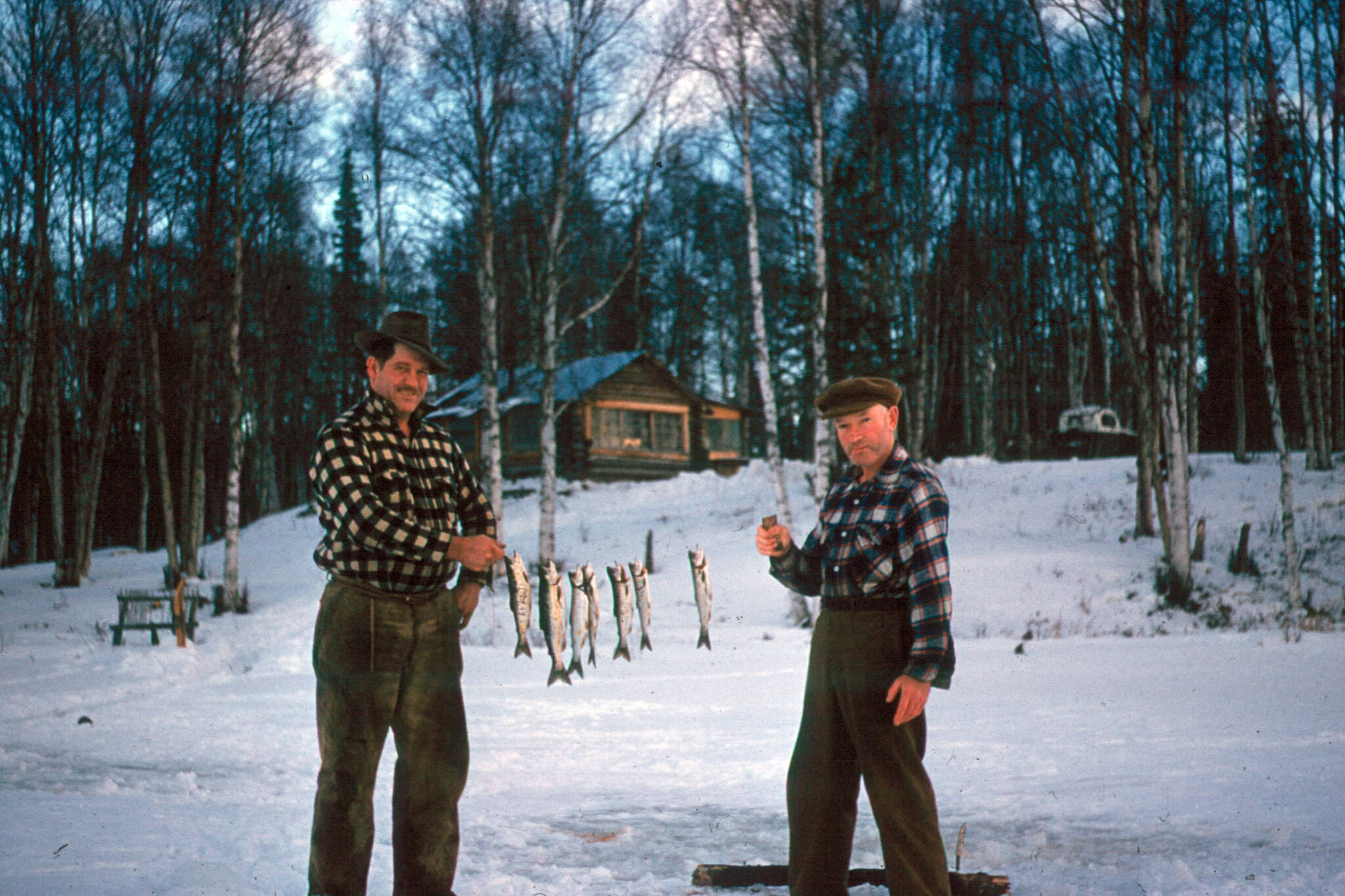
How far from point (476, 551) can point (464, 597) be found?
59 centimetres

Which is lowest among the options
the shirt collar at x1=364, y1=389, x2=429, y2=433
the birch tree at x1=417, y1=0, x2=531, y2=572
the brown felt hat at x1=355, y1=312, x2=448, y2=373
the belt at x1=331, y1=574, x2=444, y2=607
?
the belt at x1=331, y1=574, x2=444, y2=607

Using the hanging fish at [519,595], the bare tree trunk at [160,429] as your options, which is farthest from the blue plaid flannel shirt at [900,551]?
the bare tree trunk at [160,429]

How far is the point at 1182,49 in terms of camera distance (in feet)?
58.5

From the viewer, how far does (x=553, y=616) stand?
9984mm

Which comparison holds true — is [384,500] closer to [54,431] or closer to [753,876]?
[753,876]

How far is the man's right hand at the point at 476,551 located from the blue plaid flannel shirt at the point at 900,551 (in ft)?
3.49

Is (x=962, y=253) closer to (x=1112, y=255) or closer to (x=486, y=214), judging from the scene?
(x=1112, y=255)

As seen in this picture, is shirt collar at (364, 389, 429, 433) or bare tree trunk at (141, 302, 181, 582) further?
bare tree trunk at (141, 302, 181, 582)

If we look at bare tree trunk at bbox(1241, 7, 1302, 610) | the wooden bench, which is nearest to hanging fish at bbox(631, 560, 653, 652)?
the wooden bench

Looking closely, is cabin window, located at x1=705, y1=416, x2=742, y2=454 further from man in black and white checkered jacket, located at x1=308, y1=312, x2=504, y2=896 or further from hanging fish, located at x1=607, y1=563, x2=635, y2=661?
man in black and white checkered jacket, located at x1=308, y1=312, x2=504, y2=896

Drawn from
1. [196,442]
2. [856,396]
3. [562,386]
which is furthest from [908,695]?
[562,386]

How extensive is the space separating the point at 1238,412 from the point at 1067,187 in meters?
7.74

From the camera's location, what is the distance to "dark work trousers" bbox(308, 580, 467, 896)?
4047 mm

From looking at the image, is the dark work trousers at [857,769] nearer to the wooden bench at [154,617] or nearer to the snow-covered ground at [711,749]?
the snow-covered ground at [711,749]
